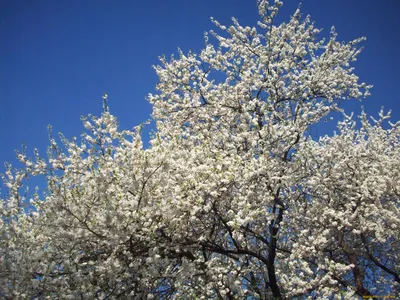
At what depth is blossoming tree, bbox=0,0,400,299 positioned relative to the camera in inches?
273

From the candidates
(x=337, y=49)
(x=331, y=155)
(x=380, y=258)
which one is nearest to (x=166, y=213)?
(x=331, y=155)

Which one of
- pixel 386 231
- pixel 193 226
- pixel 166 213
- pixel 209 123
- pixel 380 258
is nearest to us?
pixel 166 213

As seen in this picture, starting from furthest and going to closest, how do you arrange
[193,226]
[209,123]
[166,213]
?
[209,123] → [193,226] → [166,213]

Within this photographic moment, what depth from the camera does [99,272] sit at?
7020mm

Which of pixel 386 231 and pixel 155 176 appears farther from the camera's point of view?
pixel 386 231

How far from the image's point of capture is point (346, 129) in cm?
1458

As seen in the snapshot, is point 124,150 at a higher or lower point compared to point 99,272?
higher

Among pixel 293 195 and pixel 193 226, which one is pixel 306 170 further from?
pixel 193 226

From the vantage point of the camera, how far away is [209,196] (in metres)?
7.56

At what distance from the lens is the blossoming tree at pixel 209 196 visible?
6.94m

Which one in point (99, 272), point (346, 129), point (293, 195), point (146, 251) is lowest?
point (99, 272)

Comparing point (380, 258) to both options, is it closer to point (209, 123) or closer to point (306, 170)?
point (306, 170)

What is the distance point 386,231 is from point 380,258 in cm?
357

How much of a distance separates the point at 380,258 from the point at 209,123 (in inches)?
324
